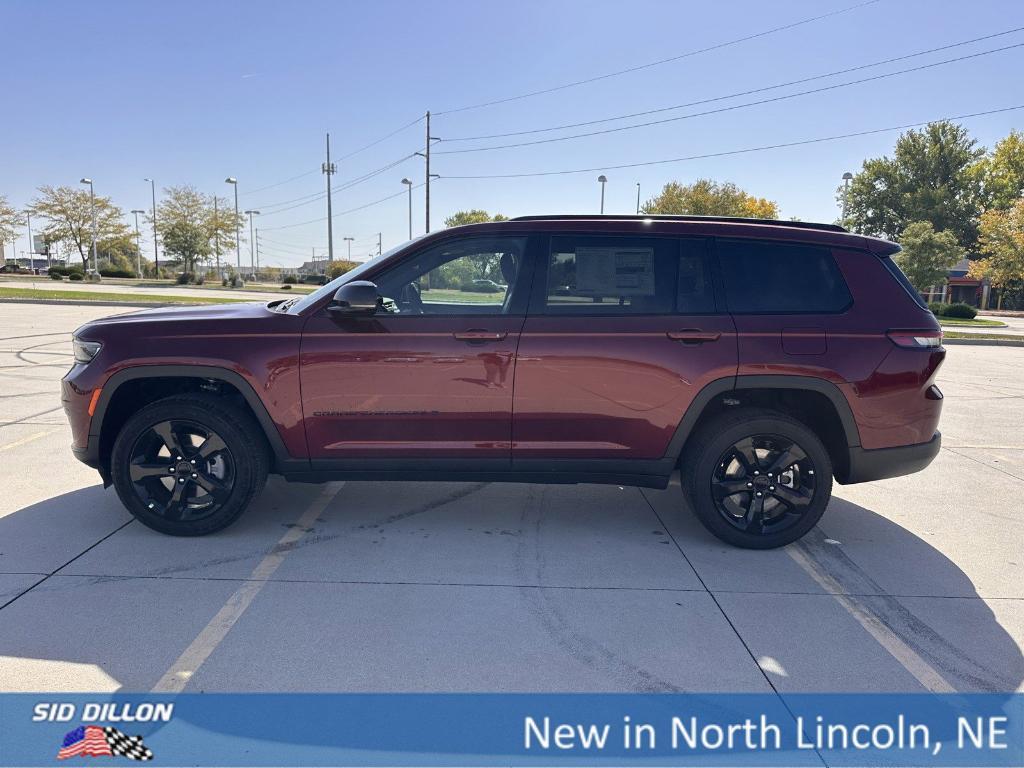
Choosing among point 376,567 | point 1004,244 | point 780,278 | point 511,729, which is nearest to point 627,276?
point 780,278

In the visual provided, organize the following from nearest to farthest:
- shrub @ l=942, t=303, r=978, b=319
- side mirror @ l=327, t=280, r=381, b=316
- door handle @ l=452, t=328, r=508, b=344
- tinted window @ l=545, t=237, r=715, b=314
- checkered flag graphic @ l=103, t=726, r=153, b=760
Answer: checkered flag graphic @ l=103, t=726, r=153, b=760 < side mirror @ l=327, t=280, r=381, b=316 < door handle @ l=452, t=328, r=508, b=344 < tinted window @ l=545, t=237, r=715, b=314 < shrub @ l=942, t=303, r=978, b=319

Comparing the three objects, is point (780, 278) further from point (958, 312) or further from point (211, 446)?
point (958, 312)

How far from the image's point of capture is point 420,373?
392 centimetres

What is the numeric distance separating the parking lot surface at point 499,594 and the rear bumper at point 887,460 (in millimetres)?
516

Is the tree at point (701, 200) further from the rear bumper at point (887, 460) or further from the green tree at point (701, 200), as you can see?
the rear bumper at point (887, 460)

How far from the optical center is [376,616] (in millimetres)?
3211

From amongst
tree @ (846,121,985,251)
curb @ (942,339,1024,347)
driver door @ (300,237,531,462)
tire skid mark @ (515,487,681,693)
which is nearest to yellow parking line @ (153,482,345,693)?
driver door @ (300,237,531,462)

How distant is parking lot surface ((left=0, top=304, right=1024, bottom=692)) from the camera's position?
111 inches

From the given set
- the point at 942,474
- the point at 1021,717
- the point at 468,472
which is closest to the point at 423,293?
the point at 468,472

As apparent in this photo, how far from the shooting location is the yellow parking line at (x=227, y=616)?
2713mm

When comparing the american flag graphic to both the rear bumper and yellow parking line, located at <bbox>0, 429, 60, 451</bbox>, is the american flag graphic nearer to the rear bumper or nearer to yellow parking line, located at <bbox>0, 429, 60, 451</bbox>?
the rear bumper

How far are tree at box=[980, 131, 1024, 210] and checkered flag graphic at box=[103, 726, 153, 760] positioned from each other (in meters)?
76.9

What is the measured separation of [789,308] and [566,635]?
2.32 meters

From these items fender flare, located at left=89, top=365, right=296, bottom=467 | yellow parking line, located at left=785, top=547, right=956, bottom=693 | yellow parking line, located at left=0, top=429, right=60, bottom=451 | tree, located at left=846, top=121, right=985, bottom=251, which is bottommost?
yellow parking line, located at left=785, top=547, right=956, bottom=693
